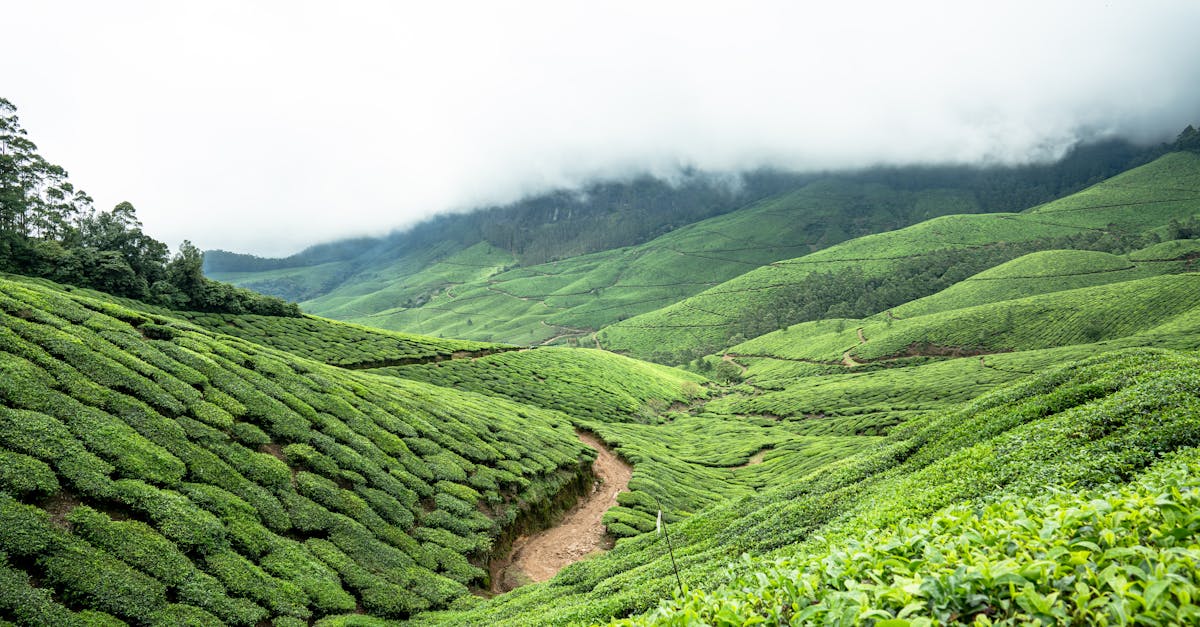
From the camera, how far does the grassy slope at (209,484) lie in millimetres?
14688

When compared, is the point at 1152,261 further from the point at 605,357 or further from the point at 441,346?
the point at 441,346

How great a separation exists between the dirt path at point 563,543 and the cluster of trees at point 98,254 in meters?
51.7

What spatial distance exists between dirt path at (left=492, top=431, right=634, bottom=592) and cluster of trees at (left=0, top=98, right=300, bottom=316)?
2037 inches

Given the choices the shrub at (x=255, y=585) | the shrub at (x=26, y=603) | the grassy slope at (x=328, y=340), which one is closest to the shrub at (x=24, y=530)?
the shrub at (x=26, y=603)

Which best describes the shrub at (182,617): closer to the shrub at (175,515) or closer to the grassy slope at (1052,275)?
the shrub at (175,515)

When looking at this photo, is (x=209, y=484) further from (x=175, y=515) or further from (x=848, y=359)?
(x=848, y=359)

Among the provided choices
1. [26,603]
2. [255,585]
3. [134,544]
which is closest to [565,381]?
[255,585]

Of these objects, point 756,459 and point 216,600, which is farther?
point 756,459

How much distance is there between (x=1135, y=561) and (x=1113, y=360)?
2032cm

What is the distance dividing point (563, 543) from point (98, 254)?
61242 millimetres

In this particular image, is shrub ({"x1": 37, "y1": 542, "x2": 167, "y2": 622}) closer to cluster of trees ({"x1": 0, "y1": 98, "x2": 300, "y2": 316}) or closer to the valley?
the valley

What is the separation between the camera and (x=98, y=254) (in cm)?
5456

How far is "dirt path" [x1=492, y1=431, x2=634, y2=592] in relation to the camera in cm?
2567

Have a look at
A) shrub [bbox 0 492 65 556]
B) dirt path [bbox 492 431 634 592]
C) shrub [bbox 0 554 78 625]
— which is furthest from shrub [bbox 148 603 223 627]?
dirt path [bbox 492 431 634 592]
